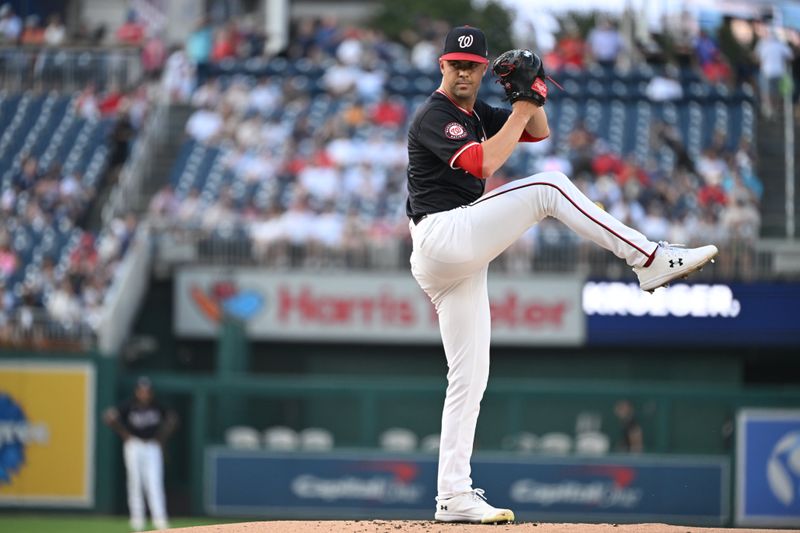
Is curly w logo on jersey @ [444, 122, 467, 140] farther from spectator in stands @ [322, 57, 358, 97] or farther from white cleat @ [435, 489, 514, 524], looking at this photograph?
spectator in stands @ [322, 57, 358, 97]

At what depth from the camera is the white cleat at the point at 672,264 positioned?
19.5 feet

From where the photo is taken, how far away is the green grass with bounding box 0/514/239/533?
14570mm

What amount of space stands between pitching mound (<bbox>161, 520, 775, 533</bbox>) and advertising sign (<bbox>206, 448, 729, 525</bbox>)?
9.07 metres

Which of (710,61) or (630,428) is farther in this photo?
(710,61)

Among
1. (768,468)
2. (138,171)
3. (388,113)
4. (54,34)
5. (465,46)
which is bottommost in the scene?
(768,468)

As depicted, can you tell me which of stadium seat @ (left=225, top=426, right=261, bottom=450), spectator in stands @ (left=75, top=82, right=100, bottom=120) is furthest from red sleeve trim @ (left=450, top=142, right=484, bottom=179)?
spectator in stands @ (left=75, top=82, right=100, bottom=120)

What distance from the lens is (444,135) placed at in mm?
5902

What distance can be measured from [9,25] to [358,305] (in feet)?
29.2

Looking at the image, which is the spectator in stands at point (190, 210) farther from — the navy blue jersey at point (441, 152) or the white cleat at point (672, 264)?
the white cleat at point (672, 264)

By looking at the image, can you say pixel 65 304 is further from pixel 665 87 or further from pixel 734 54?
pixel 734 54

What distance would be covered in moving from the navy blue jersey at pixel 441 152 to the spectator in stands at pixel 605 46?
1490 cm

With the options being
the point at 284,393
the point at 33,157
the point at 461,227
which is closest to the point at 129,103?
the point at 33,157

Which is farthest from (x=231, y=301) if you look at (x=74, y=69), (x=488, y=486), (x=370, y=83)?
(x=74, y=69)

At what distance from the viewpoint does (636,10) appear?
918 inches
